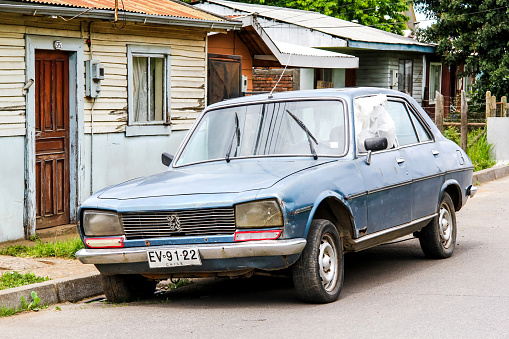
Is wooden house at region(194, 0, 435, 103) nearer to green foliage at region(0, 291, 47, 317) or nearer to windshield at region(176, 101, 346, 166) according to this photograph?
windshield at region(176, 101, 346, 166)

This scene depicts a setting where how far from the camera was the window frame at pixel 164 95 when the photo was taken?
12016 millimetres

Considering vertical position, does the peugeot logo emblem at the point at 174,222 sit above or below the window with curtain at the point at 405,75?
below

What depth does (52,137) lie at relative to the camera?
10680mm

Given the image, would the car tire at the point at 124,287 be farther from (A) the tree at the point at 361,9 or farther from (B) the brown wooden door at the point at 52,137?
(A) the tree at the point at 361,9

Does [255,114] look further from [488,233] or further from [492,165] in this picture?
[492,165]

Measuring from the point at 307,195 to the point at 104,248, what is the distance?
5.34ft

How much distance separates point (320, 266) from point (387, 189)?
1302 mm

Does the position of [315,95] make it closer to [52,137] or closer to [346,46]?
[52,137]

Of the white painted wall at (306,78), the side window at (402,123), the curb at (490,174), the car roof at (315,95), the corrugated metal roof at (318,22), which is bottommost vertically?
the curb at (490,174)

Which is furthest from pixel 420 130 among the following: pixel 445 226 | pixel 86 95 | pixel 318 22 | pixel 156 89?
pixel 318 22

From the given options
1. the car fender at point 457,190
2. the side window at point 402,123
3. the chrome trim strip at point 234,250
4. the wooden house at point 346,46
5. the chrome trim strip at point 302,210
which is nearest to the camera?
the chrome trim strip at point 234,250

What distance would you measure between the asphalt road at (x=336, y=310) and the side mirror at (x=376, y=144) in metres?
1.18

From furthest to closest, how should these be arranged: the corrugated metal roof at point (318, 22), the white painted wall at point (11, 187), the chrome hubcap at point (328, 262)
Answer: the corrugated metal roof at point (318, 22) < the white painted wall at point (11, 187) < the chrome hubcap at point (328, 262)

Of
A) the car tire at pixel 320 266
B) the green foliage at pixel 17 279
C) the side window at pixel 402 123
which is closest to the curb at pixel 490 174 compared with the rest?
the side window at pixel 402 123
